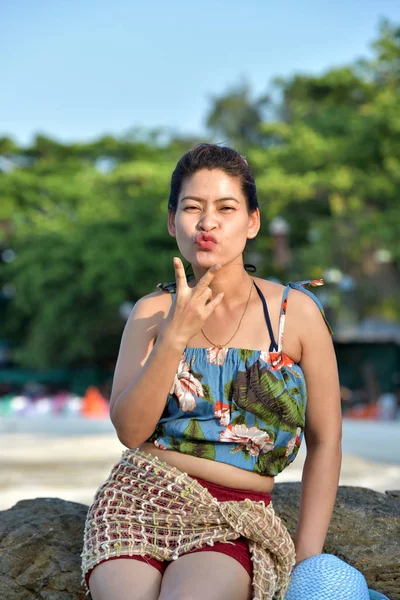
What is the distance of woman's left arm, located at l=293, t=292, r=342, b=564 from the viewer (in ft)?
6.89

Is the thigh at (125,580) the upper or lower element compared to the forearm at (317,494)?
lower

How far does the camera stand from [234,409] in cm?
202

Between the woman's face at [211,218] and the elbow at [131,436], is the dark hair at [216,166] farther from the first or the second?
the elbow at [131,436]

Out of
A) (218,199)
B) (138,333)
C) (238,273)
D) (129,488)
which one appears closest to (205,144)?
(218,199)

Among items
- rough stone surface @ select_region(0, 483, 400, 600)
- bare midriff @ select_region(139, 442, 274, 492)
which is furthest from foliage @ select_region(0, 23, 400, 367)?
bare midriff @ select_region(139, 442, 274, 492)

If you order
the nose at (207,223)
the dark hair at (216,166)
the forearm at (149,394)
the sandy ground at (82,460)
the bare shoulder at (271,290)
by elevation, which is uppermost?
the dark hair at (216,166)

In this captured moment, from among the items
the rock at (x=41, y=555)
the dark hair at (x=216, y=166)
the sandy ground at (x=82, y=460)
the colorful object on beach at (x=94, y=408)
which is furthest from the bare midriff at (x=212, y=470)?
the colorful object on beach at (x=94, y=408)

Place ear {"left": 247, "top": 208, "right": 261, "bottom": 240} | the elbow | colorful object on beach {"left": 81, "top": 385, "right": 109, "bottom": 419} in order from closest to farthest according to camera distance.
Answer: the elbow, ear {"left": 247, "top": 208, "right": 261, "bottom": 240}, colorful object on beach {"left": 81, "top": 385, "right": 109, "bottom": 419}

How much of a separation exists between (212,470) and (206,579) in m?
0.28

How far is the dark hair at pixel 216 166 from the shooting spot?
2.12 metres

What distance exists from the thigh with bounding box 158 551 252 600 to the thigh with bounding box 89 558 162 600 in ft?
0.11

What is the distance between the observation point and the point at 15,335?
2352 cm

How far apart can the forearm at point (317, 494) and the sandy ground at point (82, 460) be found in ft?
9.22

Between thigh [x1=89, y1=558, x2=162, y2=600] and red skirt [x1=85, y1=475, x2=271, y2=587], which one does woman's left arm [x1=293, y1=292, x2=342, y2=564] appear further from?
thigh [x1=89, y1=558, x2=162, y2=600]
